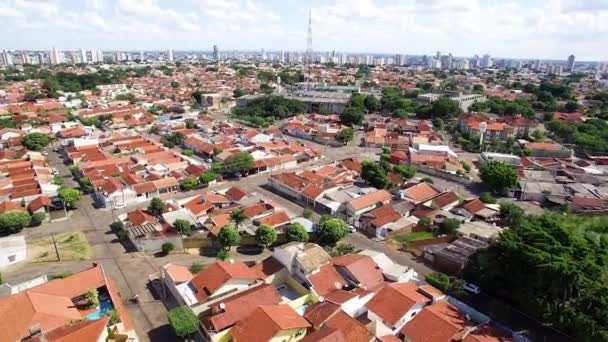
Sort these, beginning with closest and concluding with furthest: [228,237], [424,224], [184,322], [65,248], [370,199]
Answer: [184,322] → [228,237] → [65,248] → [424,224] → [370,199]

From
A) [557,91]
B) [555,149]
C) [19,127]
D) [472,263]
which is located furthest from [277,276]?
[557,91]

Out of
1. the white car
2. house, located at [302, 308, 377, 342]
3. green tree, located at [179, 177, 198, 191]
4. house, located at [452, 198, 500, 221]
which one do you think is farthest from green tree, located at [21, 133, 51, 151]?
the white car

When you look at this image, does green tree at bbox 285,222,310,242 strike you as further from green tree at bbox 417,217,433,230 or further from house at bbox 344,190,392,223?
green tree at bbox 417,217,433,230

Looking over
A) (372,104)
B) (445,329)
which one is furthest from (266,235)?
(372,104)

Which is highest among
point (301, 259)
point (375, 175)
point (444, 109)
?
point (444, 109)

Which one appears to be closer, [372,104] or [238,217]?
[238,217]

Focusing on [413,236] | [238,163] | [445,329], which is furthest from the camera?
[238,163]

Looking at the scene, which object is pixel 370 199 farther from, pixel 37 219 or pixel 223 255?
pixel 37 219
